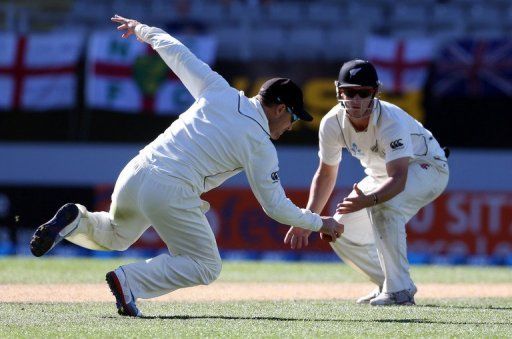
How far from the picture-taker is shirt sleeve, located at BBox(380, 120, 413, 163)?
837 cm

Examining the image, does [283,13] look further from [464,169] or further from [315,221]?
[315,221]

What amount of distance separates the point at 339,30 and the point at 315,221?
41.1 feet

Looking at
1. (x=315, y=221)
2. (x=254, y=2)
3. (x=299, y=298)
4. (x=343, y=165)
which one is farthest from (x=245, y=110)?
(x=254, y=2)

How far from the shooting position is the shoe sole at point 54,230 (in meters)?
7.12

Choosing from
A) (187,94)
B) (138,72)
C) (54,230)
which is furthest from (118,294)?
(138,72)

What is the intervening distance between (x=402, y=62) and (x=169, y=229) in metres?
12.1

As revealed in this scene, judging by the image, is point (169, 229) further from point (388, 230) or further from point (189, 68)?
point (388, 230)

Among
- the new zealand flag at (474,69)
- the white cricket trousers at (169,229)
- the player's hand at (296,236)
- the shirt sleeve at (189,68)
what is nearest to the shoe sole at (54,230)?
the white cricket trousers at (169,229)

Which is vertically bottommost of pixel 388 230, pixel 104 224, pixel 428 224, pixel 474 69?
pixel 428 224

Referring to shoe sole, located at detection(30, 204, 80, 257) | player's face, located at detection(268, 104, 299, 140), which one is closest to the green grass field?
shoe sole, located at detection(30, 204, 80, 257)

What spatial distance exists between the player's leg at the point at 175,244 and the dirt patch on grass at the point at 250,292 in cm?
174

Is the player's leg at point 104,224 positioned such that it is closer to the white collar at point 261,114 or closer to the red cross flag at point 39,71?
the white collar at point 261,114

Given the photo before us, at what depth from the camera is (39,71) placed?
19.1 metres

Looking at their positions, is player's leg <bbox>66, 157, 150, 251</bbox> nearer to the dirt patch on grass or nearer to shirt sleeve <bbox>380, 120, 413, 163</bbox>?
the dirt patch on grass
